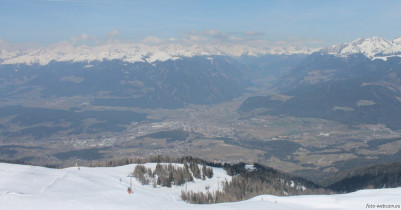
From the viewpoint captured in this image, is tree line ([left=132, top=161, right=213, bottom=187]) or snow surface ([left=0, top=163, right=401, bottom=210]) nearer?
snow surface ([left=0, top=163, right=401, bottom=210])

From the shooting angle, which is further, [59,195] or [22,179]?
[22,179]

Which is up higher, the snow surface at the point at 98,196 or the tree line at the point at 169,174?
the snow surface at the point at 98,196

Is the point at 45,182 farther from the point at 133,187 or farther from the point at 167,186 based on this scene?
the point at 167,186

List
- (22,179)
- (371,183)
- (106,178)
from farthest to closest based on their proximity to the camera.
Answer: (371,183)
(106,178)
(22,179)

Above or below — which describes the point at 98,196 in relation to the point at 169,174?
above

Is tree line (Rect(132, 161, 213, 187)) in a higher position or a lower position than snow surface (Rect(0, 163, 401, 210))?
lower

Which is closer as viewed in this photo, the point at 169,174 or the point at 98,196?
the point at 98,196

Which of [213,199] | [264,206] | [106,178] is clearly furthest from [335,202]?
[106,178]

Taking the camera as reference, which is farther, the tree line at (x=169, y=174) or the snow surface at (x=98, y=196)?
the tree line at (x=169, y=174)
